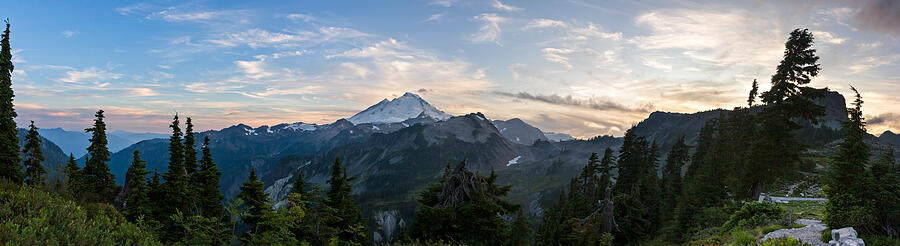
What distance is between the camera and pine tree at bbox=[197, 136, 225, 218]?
37344 mm

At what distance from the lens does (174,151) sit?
3616 cm

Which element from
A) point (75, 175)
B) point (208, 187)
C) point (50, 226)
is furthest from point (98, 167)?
point (50, 226)

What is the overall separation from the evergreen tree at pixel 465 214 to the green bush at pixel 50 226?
40.1 ft

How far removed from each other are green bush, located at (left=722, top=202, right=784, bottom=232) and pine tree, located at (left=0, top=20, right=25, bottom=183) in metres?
51.0

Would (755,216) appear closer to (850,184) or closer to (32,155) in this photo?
(850,184)

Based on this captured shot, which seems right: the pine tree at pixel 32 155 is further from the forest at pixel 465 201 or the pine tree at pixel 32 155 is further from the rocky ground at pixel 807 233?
the rocky ground at pixel 807 233

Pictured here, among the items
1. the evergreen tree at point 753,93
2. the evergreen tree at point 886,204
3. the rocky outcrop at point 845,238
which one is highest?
the evergreen tree at point 753,93

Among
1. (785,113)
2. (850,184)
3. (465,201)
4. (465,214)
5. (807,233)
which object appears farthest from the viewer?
(785,113)

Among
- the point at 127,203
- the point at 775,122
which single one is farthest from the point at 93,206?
the point at 775,122

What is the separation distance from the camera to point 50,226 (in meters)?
8.96

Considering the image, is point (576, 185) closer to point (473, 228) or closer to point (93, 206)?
point (473, 228)

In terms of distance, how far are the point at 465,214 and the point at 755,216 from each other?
50.4ft

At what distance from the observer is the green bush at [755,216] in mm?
18766

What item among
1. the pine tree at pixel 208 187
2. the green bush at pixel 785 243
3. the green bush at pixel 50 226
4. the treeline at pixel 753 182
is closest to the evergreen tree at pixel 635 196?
the treeline at pixel 753 182
